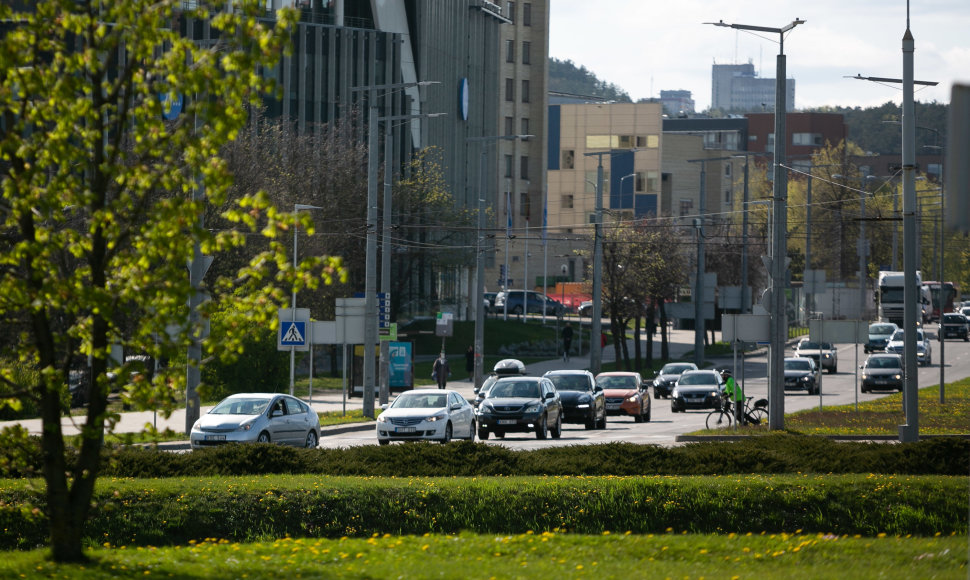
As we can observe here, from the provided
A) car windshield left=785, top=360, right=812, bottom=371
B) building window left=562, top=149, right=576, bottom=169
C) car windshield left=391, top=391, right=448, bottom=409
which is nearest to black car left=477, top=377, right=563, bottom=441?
car windshield left=391, top=391, right=448, bottom=409

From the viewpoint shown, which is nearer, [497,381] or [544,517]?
[544,517]

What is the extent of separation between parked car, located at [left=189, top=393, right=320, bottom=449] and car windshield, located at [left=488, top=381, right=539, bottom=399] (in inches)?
198

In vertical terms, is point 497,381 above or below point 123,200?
below

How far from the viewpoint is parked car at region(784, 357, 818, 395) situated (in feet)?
172

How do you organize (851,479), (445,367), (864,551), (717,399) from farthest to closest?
(445,367), (717,399), (851,479), (864,551)

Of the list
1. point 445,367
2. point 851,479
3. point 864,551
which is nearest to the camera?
point 864,551

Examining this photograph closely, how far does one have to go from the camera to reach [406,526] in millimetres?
14594

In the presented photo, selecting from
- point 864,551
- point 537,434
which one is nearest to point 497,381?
point 537,434

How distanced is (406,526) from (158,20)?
6.70 metres

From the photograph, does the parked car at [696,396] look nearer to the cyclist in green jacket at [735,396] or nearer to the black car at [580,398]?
the black car at [580,398]

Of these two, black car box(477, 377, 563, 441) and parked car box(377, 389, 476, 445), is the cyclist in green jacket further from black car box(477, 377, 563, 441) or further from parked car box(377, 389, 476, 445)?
parked car box(377, 389, 476, 445)

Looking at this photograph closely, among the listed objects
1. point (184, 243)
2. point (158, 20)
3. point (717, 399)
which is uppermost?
point (158, 20)

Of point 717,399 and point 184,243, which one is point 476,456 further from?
point 717,399

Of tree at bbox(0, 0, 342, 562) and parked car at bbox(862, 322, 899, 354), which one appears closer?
tree at bbox(0, 0, 342, 562)
